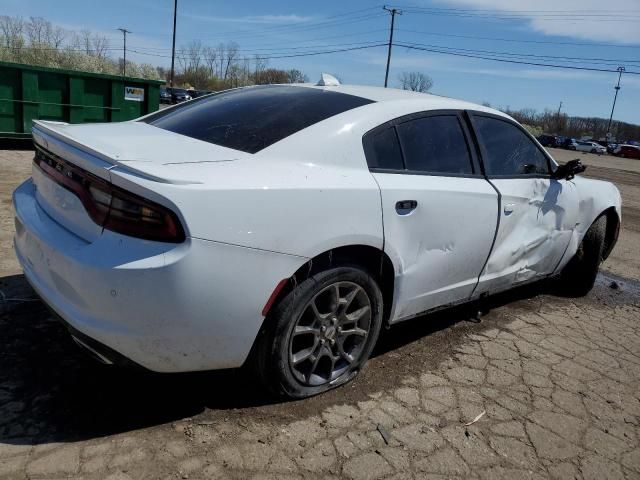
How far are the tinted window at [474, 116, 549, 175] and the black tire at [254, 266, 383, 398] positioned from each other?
4.53ft

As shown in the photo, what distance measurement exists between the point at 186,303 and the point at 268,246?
411 mm

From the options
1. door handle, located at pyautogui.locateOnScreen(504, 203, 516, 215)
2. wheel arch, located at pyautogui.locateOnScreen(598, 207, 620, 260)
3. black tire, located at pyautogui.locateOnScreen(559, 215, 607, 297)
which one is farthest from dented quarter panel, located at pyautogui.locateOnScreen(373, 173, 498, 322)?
wheel arch, located at pyautogui.locateOnScreen(598, 207, 620, 260)

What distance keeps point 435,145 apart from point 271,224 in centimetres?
140

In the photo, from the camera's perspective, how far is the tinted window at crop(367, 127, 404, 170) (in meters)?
2.82

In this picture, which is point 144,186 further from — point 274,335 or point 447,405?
point 447,405

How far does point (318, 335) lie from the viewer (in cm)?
270

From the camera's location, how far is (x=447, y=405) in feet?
9.43

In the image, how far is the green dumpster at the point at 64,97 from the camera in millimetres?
9805

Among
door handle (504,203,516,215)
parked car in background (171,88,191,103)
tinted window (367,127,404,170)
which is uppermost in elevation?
parked car in background (171,88,191,103)

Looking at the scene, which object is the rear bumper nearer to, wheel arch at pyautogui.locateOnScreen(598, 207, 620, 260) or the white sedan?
the white sedan

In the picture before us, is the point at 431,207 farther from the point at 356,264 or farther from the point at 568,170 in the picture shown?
the point at 568,170

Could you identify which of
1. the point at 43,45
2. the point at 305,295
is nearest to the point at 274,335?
the point at 305,295

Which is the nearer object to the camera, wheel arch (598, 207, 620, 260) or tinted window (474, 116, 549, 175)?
tinted window (474, 116, 549, 175)

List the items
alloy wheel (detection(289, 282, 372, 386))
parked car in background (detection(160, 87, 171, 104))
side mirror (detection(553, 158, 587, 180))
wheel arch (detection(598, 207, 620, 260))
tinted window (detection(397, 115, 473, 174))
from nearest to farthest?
1. alloy wheel (detection(289, 282, 372, 386))
2. tinted window (detection(397, 115, 473, 174))
3. side mirror (detection(553, 158, 587, 180))
4. wheel arch (detection(598, 207, 620, 260))
5. parked car in background (detection(160, 87, 171, 104))
